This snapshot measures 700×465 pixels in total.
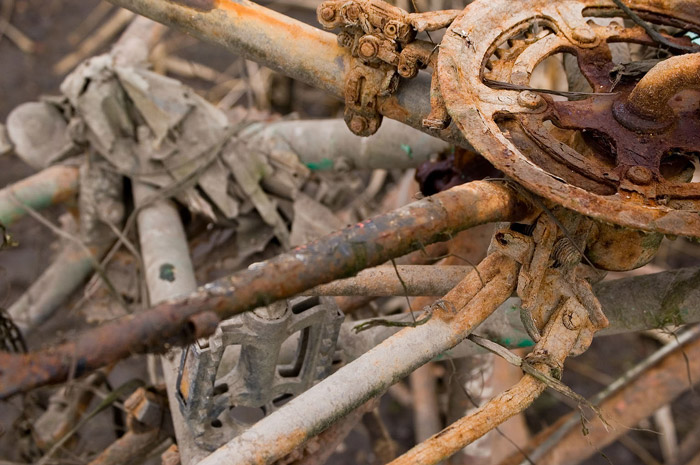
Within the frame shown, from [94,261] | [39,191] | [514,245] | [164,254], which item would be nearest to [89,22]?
[39,191]

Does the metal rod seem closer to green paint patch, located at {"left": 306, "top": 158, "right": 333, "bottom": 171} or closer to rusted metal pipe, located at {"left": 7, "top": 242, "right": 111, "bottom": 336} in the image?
green paint patch, located at {"left": 306, "top": 158, "right": 333, "bottom": 171}

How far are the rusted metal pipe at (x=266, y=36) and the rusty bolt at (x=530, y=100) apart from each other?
41 cm

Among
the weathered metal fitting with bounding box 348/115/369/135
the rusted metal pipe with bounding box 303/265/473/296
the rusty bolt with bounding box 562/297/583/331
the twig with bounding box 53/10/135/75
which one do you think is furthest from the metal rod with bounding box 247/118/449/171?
the twig with bounding box 53/10/135/75

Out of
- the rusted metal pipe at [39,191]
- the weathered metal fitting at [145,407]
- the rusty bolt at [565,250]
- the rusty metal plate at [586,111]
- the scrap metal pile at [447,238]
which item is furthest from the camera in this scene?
the rusted metal pipe at [39,191]

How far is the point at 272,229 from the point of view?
3.94 meters

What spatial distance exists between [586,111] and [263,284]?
1198 millimetres

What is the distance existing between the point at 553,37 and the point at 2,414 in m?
3.68

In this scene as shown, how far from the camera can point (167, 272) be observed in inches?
133

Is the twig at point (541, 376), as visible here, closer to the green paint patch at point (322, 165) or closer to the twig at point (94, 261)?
the green paint patch at point (322, 165)

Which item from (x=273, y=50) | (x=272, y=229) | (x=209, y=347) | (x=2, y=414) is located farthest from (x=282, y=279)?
(x=2, y=414)

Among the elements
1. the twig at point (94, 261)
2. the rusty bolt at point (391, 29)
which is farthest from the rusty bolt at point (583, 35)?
the twig at point (94, 261)

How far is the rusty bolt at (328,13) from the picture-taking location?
2498 mm

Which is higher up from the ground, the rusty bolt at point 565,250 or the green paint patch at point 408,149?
the rusty bolt at point 565,250

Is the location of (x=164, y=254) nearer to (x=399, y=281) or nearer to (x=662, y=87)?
(x=399, y=281)
